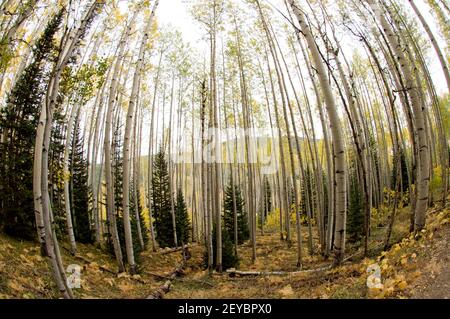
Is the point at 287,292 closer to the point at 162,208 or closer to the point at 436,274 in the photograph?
the point at 436,274

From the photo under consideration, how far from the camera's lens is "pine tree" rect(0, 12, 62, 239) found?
23.7 feet

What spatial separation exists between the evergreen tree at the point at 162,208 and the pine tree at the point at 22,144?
274 inches

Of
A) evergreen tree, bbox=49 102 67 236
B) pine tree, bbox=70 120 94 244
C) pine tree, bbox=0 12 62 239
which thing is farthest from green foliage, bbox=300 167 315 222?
pine tree, bbox=70 120 94 244

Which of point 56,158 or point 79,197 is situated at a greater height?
point 56,158

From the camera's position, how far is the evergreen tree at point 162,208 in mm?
14438

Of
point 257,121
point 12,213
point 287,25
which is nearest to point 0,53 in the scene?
point 12,213

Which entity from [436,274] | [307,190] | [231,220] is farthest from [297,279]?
[231,220]

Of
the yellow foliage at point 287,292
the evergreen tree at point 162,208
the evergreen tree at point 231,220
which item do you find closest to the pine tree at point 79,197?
the evergreen tree at point 162,208

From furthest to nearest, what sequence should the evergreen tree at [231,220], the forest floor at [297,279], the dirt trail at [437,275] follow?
the evergreen tree at [231,220], the forest floor at [297,279], the dirt trail at [437,275]

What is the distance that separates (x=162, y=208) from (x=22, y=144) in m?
8.48

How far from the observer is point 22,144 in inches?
305

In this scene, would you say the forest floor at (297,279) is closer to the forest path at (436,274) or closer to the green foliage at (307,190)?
the forest path at (436,274)

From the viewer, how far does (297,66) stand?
387 inches

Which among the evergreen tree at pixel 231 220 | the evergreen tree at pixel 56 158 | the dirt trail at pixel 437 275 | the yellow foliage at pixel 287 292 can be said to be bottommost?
the evergreen tree at pixel 231 220
